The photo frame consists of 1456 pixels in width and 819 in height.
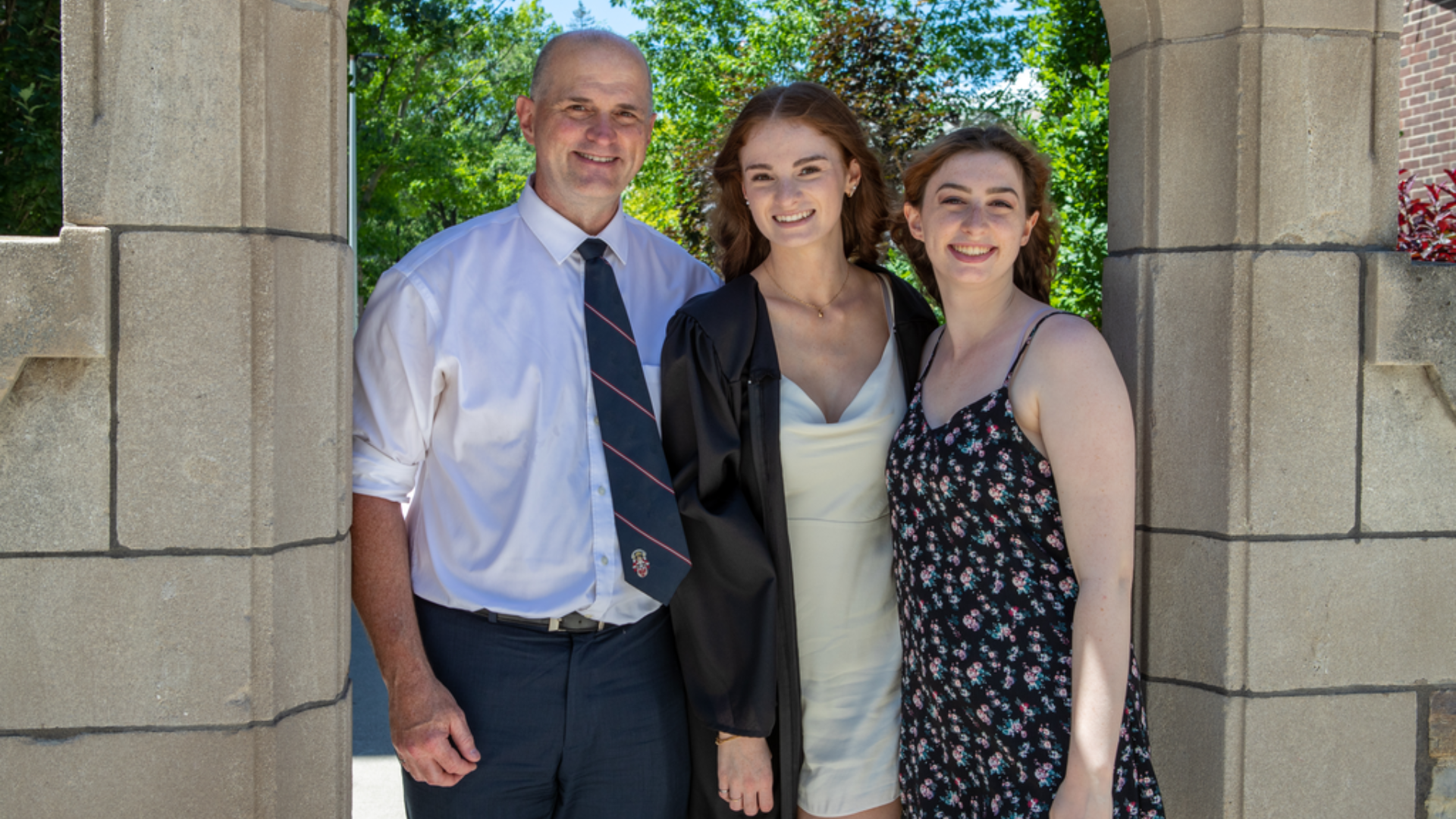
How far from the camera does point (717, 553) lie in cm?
242

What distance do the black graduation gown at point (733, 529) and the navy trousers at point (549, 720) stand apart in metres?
0.14

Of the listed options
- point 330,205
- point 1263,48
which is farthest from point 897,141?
point 330,205

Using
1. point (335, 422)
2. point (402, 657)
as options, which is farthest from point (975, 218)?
point (402, 657)

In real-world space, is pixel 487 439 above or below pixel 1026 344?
below

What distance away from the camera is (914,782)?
2.39 meters

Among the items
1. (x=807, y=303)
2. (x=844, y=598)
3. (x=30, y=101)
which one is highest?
(x=30, y=101)

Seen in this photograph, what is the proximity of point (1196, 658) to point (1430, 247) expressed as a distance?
1.66 meters

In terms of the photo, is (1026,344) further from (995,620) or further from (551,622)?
(551,622)

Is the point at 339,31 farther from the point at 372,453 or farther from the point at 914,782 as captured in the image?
the point at 914,782

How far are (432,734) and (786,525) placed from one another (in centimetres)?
87

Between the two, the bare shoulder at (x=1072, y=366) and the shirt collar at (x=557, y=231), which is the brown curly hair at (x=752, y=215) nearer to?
the shirt collar at (x=557, y=231)

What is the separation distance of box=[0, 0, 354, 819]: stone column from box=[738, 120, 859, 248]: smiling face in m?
1.01

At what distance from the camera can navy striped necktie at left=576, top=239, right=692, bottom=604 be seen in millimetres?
2375

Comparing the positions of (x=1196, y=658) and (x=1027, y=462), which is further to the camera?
(x=1196, y=658)
